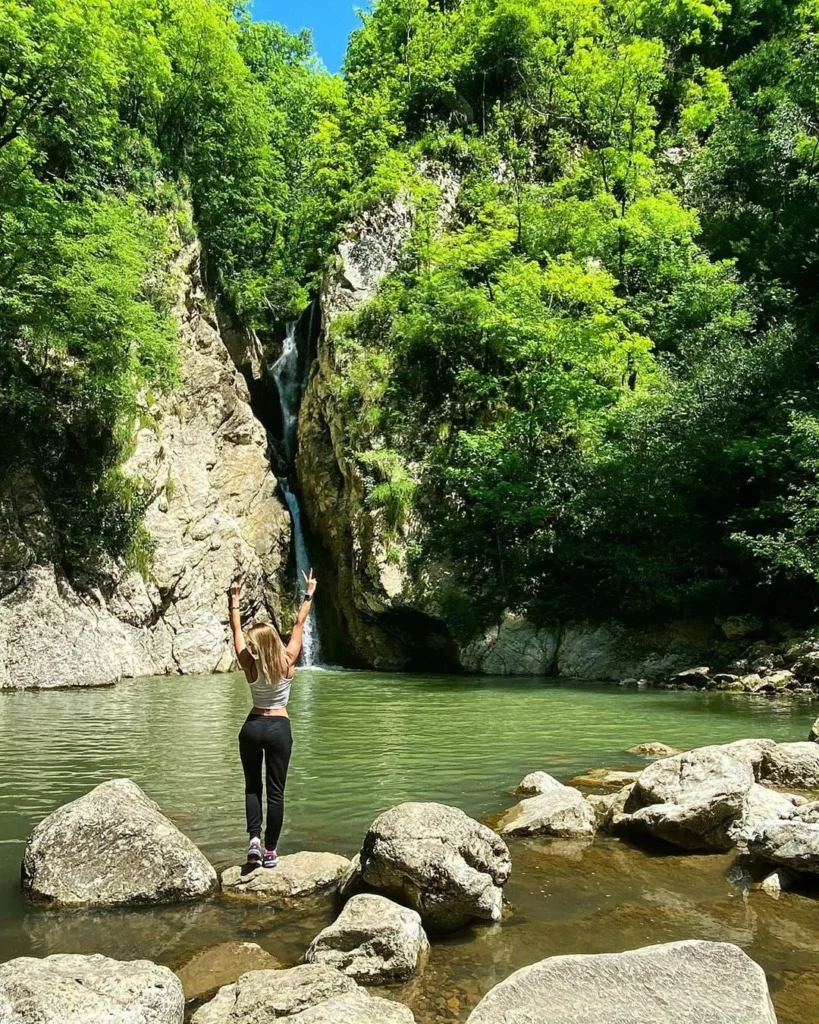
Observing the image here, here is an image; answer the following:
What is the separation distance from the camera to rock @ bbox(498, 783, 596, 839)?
20.4 feet

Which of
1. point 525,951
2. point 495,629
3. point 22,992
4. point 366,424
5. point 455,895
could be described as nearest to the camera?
point 22,992

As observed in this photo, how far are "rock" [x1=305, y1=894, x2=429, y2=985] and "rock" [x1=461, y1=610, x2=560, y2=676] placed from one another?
17.9 metres

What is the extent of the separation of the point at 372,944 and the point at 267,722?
185 centimetres

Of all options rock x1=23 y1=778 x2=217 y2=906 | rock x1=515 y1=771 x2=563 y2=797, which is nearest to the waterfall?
rock x1=515 y1=771 x2=563 y2=797

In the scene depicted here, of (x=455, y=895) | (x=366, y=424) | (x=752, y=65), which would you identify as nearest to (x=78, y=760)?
(x=455, y=895)

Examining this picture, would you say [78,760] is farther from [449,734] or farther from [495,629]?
[495,629]

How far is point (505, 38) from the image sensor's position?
35.6 metres

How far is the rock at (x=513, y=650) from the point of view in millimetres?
21578

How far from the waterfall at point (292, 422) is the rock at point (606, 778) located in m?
19.2

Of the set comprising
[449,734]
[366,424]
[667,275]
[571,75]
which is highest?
[571,75]

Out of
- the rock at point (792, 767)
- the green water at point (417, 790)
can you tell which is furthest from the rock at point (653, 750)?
the rock at point (792, 767)

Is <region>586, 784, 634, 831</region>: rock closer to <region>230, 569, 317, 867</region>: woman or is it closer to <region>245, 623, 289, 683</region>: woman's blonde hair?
<region>230, 569, 317, 867</region>: woman

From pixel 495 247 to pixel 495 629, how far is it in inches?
570

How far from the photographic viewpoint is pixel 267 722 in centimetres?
536
